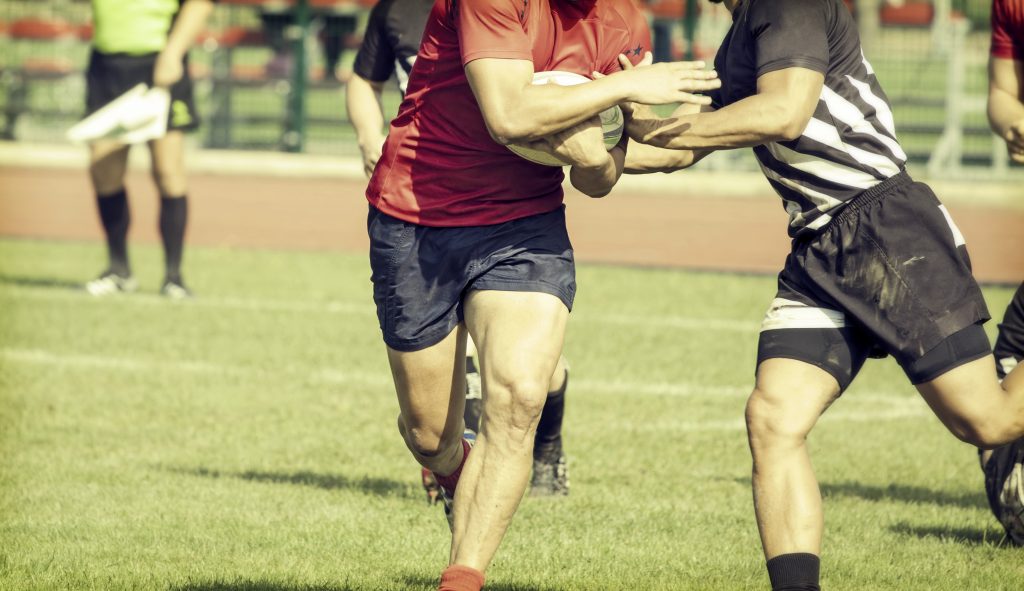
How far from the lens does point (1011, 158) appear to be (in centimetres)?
550

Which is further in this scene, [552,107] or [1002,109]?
[1002,109]

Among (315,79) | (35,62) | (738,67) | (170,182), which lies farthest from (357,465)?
(35,62)

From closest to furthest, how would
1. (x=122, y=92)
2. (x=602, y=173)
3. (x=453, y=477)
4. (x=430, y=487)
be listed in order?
(x=602, y=173)
(x=453, y=477)
(x=430, y=487)
(x=122, y=92)

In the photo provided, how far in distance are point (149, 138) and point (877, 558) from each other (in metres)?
6.68

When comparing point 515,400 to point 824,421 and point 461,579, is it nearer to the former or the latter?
point 461,579

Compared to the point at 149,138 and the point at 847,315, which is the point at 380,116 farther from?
the point at 149,138

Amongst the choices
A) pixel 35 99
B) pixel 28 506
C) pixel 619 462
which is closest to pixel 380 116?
pixel 619 462

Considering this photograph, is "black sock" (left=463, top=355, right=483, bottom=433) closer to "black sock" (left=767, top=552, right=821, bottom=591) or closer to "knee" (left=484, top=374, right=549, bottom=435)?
"knee" (left=484, top=374, right=549, bottom=435)

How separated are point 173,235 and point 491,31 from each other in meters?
7.52

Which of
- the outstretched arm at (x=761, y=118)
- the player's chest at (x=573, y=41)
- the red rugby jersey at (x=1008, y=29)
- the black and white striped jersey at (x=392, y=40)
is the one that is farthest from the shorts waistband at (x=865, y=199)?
the black and white striped jersey at (x=392, y=40)

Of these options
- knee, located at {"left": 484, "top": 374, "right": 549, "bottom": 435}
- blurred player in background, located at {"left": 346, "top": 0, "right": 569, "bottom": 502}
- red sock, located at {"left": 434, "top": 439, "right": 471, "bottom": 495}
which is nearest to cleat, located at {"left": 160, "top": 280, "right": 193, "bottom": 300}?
blurred player in background, located at {"left": 346, "top": 0, "right": 569, "bottom": 502}

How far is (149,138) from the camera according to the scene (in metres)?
10.6

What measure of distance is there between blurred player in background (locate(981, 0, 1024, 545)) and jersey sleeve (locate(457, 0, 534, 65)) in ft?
6.99

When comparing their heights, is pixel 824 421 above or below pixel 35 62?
above
